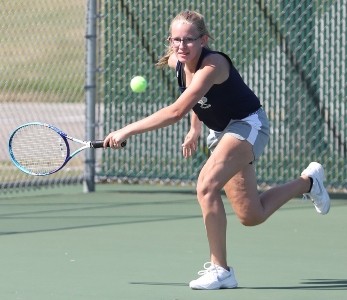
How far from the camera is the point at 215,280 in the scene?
671 cm

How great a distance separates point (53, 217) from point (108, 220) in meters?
0.51

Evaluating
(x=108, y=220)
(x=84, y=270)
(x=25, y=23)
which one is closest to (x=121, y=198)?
(x=108, y=220)

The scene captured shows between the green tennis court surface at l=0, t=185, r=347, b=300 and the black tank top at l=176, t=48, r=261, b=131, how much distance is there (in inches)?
37.8

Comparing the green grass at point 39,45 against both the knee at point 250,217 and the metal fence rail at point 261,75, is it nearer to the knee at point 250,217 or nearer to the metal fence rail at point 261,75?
the metal fence rail at point 261,75

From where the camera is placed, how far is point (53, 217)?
9.97 meters

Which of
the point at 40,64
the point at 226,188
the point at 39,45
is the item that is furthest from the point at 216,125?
the point at 40,64

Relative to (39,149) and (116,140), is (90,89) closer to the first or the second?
(39,149)

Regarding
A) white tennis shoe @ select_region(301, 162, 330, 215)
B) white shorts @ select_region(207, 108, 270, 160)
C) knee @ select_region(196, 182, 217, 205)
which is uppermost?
white shorts @ select_region(207, 108, 270, 160)

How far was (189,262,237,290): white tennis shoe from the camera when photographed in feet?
22.0

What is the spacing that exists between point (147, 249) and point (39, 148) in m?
1.03

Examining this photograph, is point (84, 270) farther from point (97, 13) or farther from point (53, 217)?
point (97, 13)

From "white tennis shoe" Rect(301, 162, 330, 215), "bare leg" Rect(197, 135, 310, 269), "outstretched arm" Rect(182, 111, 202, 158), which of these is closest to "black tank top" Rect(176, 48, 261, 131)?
"bare leg" Rect(197, 135, 310, 269)

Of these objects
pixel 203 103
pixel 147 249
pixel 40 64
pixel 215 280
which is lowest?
pixel 40 64

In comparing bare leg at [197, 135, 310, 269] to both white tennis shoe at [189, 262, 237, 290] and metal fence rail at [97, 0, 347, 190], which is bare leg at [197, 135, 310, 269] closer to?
white tennis shoe at [189, 262, 237, 290]
